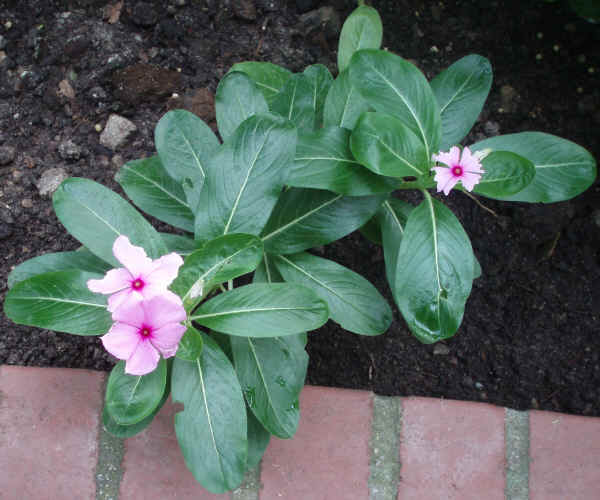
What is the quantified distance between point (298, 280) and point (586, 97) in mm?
1071

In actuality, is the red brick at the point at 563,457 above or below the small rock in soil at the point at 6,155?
below

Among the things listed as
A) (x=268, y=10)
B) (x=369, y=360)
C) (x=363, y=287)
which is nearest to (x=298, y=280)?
(x=363, y=287)

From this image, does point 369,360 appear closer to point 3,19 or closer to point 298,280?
→ point 298,280

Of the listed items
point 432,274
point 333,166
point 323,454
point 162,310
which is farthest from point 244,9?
point 323,454

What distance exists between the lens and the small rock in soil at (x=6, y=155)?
1477 mm

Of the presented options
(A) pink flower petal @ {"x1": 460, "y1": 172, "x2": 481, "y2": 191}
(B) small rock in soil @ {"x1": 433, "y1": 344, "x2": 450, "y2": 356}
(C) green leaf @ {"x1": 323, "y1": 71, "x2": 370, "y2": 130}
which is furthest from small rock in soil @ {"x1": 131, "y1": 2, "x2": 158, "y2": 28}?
(B) small rock in soil @ {"x1": 433, "y1": 344, "x2": 450, "y2": 356}

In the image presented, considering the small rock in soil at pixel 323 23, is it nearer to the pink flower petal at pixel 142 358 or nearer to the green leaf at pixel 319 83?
the green leaf at pixel 319 83

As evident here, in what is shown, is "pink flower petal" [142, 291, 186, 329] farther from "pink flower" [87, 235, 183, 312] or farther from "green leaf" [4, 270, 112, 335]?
"green leaf" [4, 270, 112, 335]

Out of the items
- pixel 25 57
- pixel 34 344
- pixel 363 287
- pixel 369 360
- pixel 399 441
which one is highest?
pixel 25 57

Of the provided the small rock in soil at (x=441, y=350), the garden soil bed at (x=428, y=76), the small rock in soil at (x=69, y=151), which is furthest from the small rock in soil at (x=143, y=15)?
the small rock in soil at (x=441, y=350)

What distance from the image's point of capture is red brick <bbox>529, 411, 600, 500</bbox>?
4.52 feet

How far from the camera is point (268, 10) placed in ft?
5.33

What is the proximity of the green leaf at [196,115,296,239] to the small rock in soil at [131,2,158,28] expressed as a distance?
73 cm

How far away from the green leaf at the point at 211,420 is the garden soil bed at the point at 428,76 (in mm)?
395
